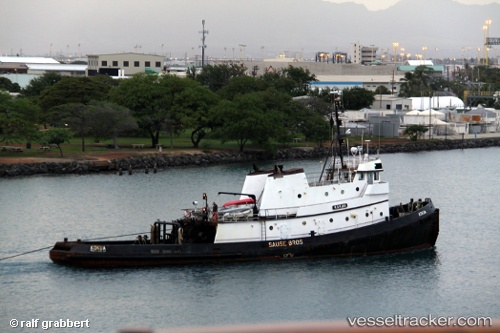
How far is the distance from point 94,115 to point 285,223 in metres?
36.9

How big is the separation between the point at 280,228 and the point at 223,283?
367 cm

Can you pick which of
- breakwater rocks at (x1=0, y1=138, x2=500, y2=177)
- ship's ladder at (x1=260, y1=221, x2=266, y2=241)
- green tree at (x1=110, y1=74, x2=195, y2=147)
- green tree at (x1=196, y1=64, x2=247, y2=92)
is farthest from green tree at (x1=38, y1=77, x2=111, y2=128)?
ship's ladder at (x1=260, y1=221, x2=266, y2=241)

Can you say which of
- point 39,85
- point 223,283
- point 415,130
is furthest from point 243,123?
point 223,283

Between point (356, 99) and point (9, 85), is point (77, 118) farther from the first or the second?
point (9, 85)

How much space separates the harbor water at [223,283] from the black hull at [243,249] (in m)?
0.32

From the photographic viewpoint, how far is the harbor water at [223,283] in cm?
2612

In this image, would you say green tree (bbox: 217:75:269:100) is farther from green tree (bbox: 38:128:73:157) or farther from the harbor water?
the harbor water

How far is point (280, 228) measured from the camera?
105 ft

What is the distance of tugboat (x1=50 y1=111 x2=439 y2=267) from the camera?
3120cm

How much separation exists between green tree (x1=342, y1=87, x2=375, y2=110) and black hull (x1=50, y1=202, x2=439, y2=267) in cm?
6811

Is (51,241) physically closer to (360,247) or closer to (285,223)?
(285,223)

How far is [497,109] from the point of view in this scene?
109m

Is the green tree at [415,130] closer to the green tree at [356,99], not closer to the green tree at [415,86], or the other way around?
the green tree at [356,99]

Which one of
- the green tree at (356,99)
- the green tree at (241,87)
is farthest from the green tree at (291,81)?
the green tree at (356,99)
